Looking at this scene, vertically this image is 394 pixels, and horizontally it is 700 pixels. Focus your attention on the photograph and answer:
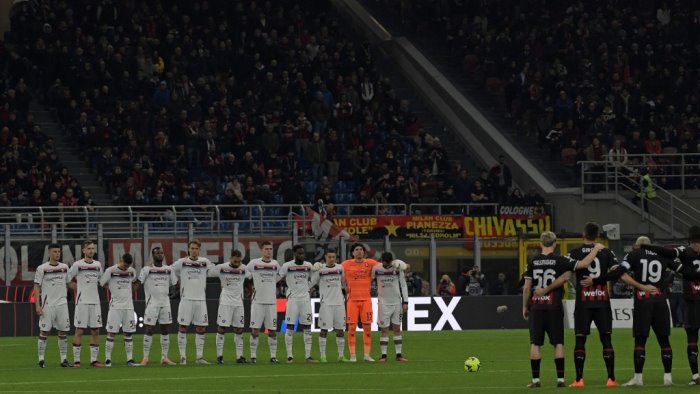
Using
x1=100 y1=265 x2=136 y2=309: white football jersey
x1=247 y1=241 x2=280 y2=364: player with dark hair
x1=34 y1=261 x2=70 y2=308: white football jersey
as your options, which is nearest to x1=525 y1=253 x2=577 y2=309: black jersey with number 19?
x1=247 y1=241 x2=280 y2=364: player with dark hair

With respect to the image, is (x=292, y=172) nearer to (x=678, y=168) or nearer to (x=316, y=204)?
(x=316, y=204)

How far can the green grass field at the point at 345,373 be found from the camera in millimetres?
23266

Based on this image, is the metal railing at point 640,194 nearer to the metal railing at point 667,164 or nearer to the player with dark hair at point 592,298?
the metal railing at point 667,164

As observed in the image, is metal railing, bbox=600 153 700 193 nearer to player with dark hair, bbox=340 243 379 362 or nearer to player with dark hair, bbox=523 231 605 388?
player with dark hair, bbox=340 243 379 362

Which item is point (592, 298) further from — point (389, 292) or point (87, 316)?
point (87, 316)

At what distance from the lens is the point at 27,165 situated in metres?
45.1

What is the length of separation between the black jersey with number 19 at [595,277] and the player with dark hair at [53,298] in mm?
11290

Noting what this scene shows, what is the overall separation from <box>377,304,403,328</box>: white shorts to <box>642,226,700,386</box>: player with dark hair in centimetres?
846

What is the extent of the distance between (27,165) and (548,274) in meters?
26.1

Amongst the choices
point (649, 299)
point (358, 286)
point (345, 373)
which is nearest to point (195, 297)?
point (358, 286)

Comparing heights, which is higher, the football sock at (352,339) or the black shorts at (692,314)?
the black shorts at (692,314)

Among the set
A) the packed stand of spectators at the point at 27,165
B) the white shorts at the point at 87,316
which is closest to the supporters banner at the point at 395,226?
the packed stand of spectators at the point at 27,165

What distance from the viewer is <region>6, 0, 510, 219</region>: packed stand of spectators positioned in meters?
47.7

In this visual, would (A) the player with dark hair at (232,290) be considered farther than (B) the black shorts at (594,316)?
Yes
